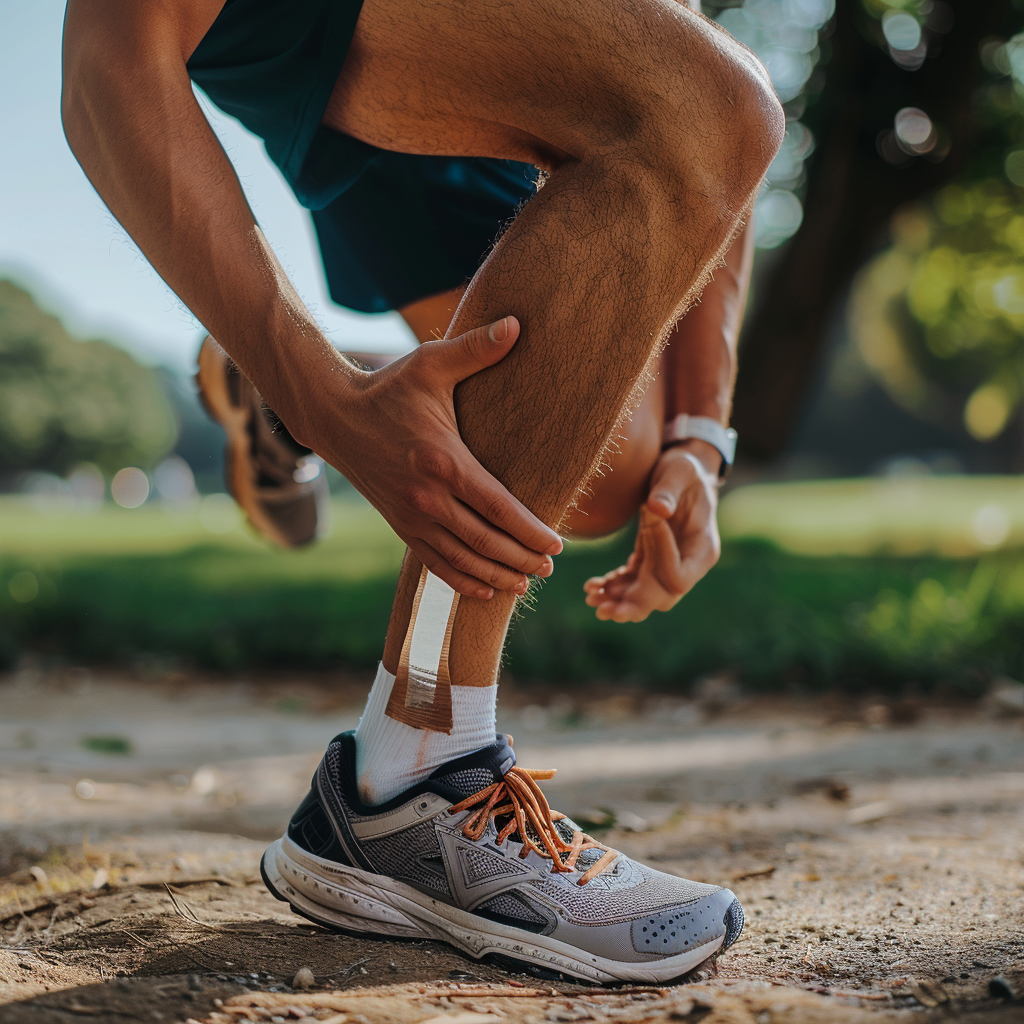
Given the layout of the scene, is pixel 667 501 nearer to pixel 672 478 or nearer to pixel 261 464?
pixel 672 478

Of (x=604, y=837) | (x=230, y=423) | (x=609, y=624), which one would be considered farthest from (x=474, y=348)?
(x=609, y=624)

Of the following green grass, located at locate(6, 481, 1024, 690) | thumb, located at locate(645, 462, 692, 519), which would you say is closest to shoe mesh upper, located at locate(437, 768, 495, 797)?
thumb, located at locate(645, 462, 692, 519)

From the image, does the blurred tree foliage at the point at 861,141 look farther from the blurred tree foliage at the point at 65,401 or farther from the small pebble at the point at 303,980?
the blurred tree foliage at the point at 65,401

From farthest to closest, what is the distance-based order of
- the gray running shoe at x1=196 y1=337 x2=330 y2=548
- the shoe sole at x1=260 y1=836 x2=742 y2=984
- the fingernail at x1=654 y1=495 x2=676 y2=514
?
the gray running shoe at x1=196 y1=337 x2=330 y2=548, the fingernail at x1=654 y1=495 x2=676 y2=514, the shoe sole at x1=260 y1=836 x2=742 y2=984

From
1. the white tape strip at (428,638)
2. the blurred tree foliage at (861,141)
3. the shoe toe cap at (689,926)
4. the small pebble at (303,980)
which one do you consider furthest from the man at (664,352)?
the blurred tree foliage at (861,141)

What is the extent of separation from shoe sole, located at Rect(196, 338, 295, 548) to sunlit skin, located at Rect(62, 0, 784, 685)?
1.07 meters

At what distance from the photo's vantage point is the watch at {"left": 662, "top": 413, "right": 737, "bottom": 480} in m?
1.67

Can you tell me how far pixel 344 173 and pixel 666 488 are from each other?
72 centimetres

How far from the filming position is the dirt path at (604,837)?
3.22ft

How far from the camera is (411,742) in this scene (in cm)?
120

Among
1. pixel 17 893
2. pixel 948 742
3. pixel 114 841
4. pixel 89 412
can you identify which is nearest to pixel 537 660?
pixel 948 742

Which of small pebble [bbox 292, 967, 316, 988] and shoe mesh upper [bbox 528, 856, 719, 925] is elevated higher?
shoe mesh upper [bbox 528, 856, 719, 925]

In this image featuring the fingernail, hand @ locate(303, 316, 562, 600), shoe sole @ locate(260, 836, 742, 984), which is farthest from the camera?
the fingernail

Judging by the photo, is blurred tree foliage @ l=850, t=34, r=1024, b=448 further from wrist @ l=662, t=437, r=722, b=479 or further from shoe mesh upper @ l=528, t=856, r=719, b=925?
shoe mesh upper @ l=528, t=856, r=719, b=925
